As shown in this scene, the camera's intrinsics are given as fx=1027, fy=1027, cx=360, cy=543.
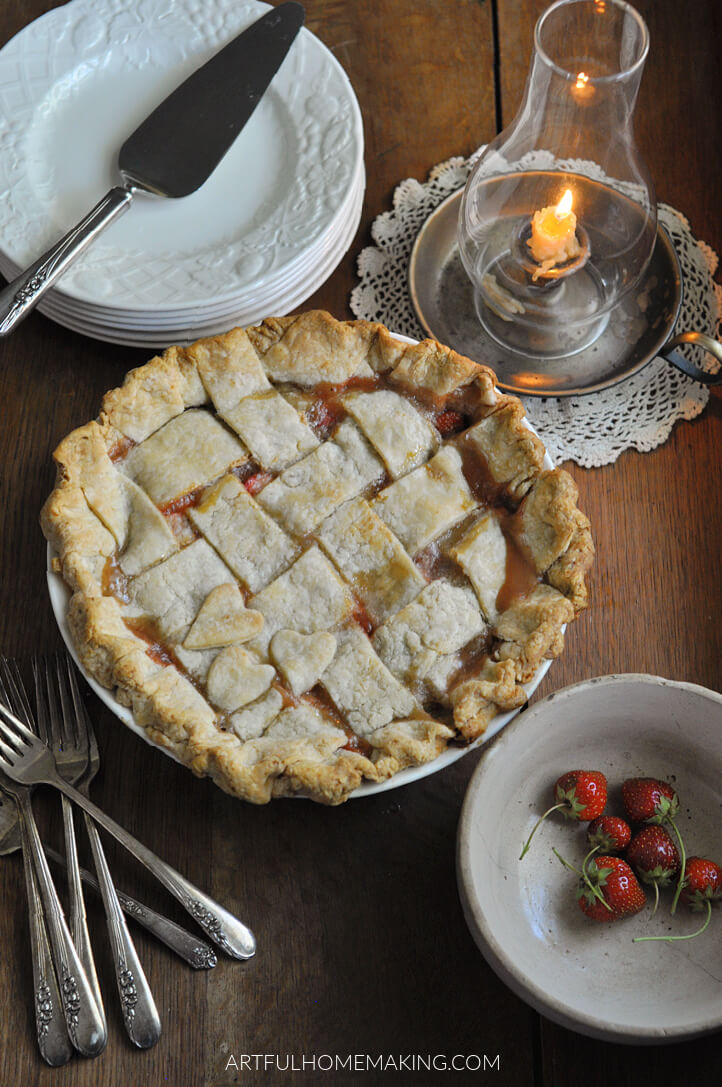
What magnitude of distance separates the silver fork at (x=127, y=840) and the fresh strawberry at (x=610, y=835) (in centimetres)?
42

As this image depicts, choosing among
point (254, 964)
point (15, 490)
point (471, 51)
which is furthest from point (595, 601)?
point (471, 51)

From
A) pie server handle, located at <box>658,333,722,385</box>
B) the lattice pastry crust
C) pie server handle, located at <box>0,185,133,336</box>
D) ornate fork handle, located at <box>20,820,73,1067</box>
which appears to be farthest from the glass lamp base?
ornate fork handle, located at <box>20,820,73,1067</box>

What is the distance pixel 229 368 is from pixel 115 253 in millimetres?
276

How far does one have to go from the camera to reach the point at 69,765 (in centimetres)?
128

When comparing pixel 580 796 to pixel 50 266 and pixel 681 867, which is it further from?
pixel 50 266

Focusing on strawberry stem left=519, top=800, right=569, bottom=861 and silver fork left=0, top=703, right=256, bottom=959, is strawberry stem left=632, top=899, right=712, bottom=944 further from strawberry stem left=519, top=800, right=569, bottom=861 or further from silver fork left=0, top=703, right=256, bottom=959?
silver fork left=0, top=703, right=256, bottom=959

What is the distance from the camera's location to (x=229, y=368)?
1.33 meters

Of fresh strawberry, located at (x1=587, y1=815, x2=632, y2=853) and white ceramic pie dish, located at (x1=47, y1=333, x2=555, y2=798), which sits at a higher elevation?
white ceramic pie dish, located at (x1=47, y1=333, x2=555, y2=798)

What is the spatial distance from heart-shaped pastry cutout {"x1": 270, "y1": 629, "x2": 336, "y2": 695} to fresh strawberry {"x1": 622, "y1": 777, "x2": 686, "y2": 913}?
1.27 feet

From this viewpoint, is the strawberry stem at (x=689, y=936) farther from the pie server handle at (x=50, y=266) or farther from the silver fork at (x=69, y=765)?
the pie server handle at (x=50, y=266)

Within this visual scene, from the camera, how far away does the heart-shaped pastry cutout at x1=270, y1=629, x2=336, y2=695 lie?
3.89ft

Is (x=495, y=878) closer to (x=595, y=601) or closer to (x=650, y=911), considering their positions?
(x=650, y=911)

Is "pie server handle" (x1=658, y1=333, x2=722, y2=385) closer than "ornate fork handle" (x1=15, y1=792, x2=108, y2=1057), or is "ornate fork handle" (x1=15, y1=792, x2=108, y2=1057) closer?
"ornate fork handle" (x1=15, y1=792, x2=108, y2=1057)

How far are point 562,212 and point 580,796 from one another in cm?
81
